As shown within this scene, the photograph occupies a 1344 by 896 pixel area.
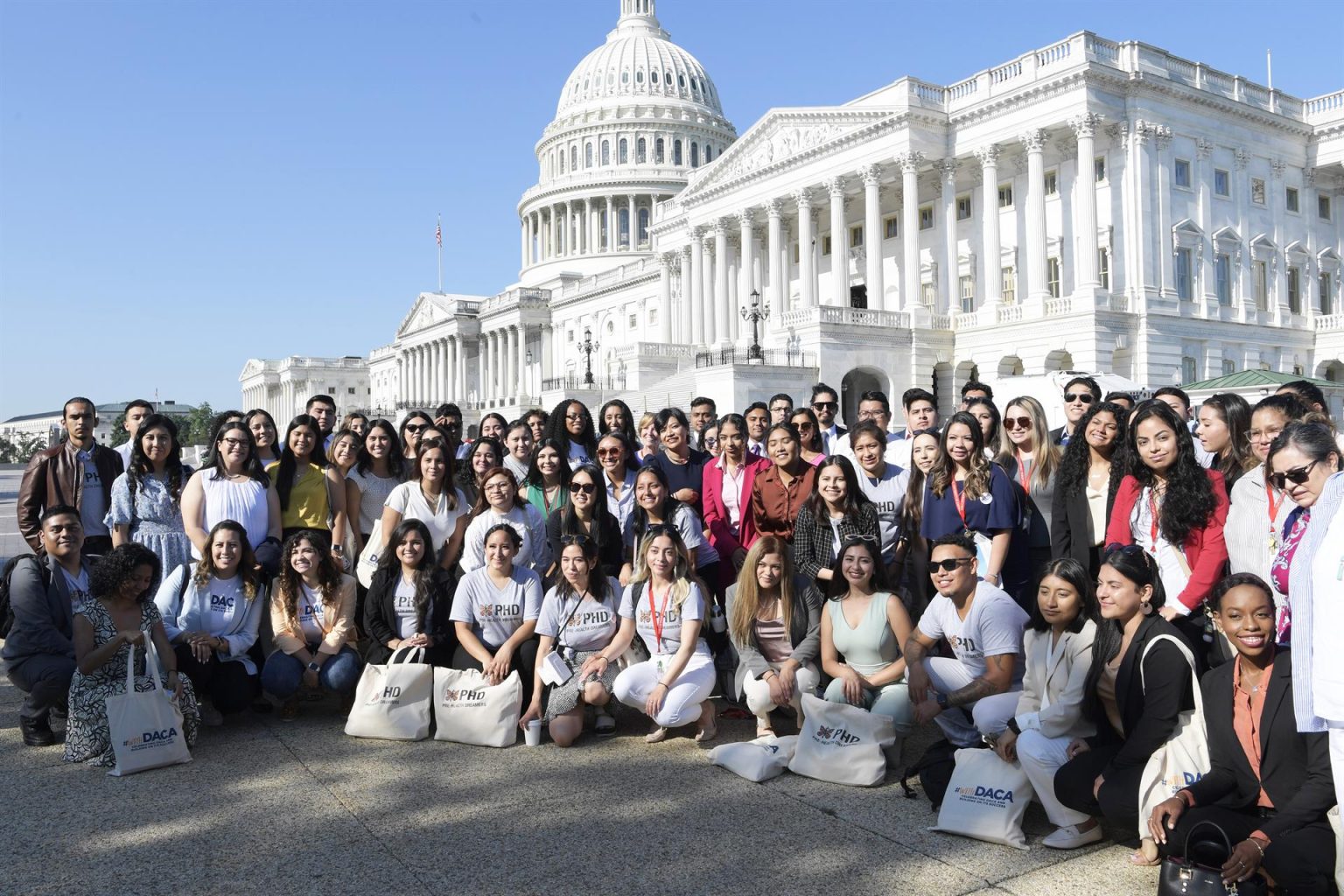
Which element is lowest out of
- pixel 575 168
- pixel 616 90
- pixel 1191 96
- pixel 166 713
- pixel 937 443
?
pixel 166 713

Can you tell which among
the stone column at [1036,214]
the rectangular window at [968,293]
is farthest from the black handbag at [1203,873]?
the rectangular window at [968,293]

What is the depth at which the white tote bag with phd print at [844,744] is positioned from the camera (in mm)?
6754

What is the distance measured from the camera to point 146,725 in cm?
716

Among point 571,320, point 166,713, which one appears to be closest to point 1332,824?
point 166,713

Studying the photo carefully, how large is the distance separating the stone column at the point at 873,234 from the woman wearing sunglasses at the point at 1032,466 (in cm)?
3871

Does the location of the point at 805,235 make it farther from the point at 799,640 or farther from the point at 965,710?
the point at 965,710

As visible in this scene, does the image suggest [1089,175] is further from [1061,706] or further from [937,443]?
[1061,706]

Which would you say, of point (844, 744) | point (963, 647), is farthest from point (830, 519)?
point (844, 744)

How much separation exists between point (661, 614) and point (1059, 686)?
3.01 m

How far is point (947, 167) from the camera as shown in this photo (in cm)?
4659

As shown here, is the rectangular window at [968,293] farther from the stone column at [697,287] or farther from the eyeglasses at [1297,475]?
the eyeglasses at [1297,475]

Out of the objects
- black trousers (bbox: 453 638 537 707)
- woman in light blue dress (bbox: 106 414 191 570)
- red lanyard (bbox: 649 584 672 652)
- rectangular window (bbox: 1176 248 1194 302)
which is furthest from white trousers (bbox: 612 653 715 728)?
rectangular window (bbox: 1176 248 1194 302)

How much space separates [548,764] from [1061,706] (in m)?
3.39

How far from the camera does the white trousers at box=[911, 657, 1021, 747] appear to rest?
677 cm
